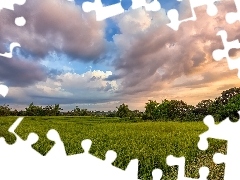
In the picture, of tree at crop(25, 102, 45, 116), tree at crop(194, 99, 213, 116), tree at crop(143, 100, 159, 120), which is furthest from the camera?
tree at crop(194, 99, 213, 116)

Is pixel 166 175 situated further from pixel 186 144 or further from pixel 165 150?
pixel 186 144

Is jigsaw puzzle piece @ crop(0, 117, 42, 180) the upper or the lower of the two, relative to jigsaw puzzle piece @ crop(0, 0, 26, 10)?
lower

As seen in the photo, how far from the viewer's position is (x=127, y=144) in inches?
361

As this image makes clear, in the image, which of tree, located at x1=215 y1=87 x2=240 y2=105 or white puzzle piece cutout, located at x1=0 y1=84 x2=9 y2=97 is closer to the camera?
white puzzle piece cutout, located at x1=0 y1=84 x2=9 y2=97

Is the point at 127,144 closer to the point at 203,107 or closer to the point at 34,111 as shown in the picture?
the point at 34,111

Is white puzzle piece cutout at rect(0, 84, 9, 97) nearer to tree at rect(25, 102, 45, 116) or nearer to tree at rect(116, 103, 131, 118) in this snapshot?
tree at rect(25, 102, 45, 116)

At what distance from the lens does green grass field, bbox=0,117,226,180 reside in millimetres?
7949

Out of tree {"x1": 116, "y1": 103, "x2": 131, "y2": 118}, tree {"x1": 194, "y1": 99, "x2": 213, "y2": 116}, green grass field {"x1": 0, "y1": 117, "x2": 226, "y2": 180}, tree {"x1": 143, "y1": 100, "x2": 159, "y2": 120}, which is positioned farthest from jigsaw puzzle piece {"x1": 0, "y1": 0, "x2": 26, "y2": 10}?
tree {"x1": 194, "y1": 99, "x2": 213, "y2": 116}

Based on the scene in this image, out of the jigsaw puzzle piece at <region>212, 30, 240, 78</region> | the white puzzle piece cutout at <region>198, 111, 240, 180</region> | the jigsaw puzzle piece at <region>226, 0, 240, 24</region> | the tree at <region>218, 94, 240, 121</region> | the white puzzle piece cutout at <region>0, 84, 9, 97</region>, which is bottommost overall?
the white puzzle piece cutout at <region>198, 111, 240, 180</region>

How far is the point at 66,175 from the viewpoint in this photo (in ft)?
15.5

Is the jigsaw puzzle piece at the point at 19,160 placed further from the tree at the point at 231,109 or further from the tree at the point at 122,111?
the tree at the point at 231,109

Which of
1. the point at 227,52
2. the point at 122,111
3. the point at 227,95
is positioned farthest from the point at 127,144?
the point at 227,95

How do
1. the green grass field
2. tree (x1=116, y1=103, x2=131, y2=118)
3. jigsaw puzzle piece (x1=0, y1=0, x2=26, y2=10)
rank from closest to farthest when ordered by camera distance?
1. jigsaw puzzle piece (x1=0, y1=0, x2=26, y2=10)
2. the green grass field
3. tree (x1=116, y1=103, x2=131, y2=118)

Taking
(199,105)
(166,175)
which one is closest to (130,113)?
(199,105)
